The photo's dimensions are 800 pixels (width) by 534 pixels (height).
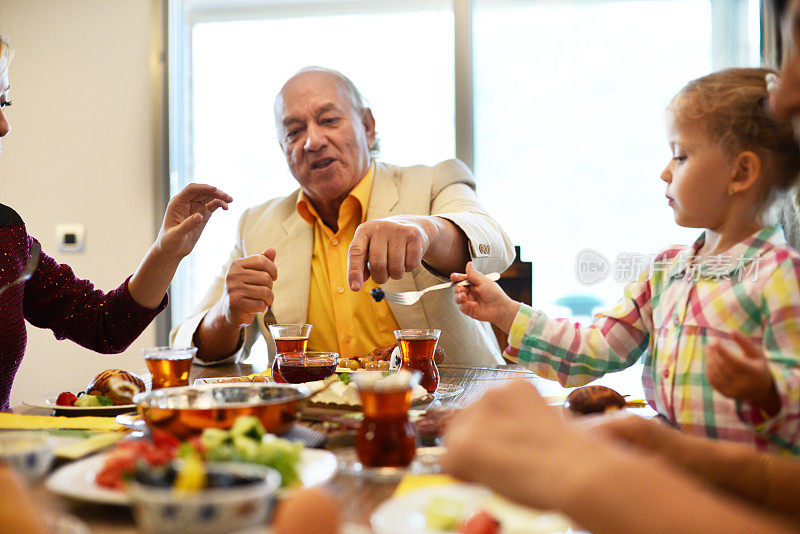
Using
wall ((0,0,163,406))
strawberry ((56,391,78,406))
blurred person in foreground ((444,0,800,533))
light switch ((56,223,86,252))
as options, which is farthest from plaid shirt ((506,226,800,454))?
light switch ((56,223,86,252))

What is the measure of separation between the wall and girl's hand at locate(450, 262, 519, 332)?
2.60 metres

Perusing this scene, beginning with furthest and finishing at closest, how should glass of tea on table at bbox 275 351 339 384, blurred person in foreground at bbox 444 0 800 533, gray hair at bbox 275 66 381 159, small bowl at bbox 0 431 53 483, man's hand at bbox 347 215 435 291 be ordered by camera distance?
gray hair at bbox 275 66 381 159 < man's hand at bbox 347 215 435 291 < glass of tea on table at bbox 275 351 339 384 < small bowl at bbox 0 431 53 483 < blurred person in foreground at bbox 444 0 800 533

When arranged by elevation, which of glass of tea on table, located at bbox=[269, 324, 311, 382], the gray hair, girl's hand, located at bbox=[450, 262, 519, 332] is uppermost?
the gray hair

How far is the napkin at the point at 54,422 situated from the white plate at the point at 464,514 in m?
0.62

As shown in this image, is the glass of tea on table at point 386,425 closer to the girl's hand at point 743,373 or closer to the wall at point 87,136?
the girl's hand at point 743,373

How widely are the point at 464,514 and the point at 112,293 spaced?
1.58 metres

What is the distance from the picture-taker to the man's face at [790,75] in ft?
2.82

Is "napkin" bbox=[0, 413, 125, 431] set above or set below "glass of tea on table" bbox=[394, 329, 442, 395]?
below

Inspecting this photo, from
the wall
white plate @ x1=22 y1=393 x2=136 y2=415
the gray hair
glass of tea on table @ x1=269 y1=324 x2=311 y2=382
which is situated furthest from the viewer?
the wall

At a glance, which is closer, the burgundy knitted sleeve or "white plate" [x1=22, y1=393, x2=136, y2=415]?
"white plate" [x1=22, y1=393, x2=136, y2=415]

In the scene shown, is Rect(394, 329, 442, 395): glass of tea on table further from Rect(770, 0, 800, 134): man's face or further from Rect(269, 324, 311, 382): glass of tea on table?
Rect(770, 0, 800, 134): man's face

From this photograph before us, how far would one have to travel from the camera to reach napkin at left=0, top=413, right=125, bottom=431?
1.15 meters

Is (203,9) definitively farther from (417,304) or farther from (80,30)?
(417,304)

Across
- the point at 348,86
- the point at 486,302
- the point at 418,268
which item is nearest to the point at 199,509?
the point at 486,302
